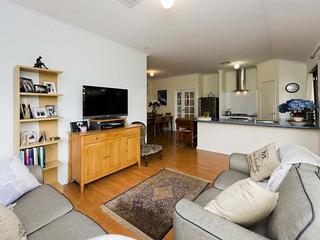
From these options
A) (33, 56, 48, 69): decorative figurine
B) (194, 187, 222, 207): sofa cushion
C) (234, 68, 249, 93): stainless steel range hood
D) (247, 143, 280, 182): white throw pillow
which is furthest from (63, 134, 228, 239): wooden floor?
(234, 68, 249, 93): stainless steel range hood

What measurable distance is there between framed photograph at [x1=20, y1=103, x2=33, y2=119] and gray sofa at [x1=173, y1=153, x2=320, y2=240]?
221 cm

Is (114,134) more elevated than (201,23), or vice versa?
(201,23)

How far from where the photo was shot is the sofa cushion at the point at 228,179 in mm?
1709

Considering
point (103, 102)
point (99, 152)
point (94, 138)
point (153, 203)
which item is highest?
point (103, 102)

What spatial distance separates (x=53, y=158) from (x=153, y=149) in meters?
1.80

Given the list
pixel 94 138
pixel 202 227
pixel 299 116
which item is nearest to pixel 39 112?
pixel 94 138

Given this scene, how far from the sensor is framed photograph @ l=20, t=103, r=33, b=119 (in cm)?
221

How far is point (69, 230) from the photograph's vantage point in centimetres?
117

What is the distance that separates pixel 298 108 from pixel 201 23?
220 centimetres

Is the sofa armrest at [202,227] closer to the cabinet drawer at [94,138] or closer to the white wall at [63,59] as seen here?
the cabinet drawer at [94,138]

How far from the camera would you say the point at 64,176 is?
2762 mm

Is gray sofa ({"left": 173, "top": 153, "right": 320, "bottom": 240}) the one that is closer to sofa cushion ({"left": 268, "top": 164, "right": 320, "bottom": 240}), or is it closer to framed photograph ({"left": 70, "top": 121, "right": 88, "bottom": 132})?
sofa cushion ({"left": 268, "top": 164, "right": 320, "bottom": 240})

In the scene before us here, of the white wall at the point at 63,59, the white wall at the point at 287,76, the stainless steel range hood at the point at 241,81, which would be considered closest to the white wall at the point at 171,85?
the stainless steel range hood at the point at 241,81

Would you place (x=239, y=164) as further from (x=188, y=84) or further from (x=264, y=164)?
(x=188, y=84)
